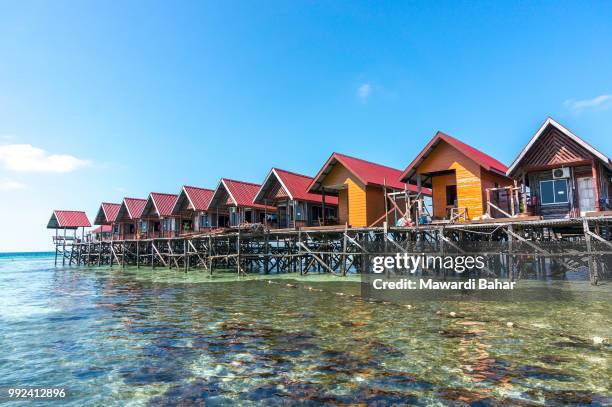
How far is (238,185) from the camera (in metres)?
34.8

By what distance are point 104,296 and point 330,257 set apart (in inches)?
613

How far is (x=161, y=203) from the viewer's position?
137 ft

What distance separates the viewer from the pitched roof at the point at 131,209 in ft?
148

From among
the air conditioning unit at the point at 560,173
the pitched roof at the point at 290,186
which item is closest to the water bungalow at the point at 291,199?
the pitched roof at the point at 290,186

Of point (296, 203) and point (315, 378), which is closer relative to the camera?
point (315, 378)

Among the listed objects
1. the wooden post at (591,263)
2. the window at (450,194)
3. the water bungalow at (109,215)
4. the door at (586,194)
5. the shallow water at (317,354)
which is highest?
the water bungalow at (109,215)

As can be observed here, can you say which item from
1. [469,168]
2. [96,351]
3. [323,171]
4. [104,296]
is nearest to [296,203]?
[323,171]

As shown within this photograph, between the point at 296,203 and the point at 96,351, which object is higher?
the point at 296,203

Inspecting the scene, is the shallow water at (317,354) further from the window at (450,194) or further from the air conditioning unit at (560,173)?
the window at (450,194)

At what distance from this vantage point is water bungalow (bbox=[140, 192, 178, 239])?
40875mm

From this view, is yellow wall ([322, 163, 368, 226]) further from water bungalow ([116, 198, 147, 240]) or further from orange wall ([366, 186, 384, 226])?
water bungalow ([116, 198, 147, 240])

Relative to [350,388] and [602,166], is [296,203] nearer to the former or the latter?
[602,166]

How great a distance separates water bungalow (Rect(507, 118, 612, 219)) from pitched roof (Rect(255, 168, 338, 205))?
13.9m

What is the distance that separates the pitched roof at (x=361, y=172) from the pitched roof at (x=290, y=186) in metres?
1.10
